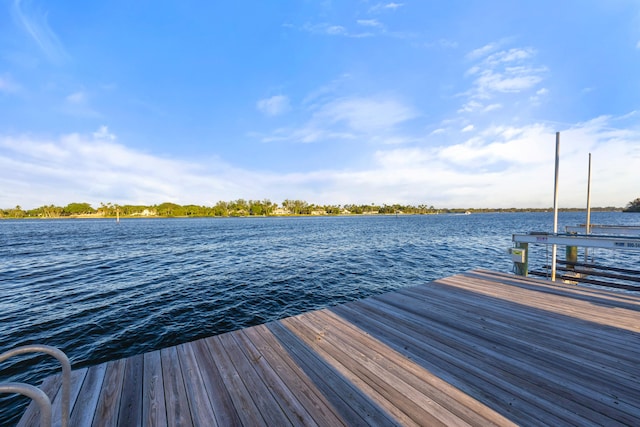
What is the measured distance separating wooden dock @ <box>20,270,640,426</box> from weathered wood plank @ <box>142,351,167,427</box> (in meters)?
0.01

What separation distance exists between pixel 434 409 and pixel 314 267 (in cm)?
1043

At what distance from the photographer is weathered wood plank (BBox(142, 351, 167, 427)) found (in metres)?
2.02

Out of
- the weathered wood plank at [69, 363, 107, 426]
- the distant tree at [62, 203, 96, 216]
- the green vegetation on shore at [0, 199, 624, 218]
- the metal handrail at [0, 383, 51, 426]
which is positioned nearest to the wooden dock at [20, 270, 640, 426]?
the weathered wood plank at [69, 363, 107, 426]

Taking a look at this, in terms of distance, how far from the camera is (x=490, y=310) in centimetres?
394

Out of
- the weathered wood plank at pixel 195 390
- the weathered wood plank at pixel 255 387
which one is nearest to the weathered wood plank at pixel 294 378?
the weathered wood plank at pixel 255 387

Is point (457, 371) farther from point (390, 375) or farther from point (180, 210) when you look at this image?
point (180, 210)

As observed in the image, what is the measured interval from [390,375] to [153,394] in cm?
228

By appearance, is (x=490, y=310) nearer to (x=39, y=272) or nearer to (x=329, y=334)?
(x=329, y=334)

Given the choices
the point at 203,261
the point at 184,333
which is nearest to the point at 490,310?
the point at 184,333

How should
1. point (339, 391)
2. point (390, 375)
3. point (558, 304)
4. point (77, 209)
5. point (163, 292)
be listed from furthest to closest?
point (77, 209)
point (163, 292)
point (558, 304)
point (390, 375)
point (339, 391)

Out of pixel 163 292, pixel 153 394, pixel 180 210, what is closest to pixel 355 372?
pixel 153 394

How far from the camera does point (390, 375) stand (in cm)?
245

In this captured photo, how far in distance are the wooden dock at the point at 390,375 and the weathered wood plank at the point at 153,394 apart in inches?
0.5

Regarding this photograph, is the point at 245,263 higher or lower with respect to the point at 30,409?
lower
